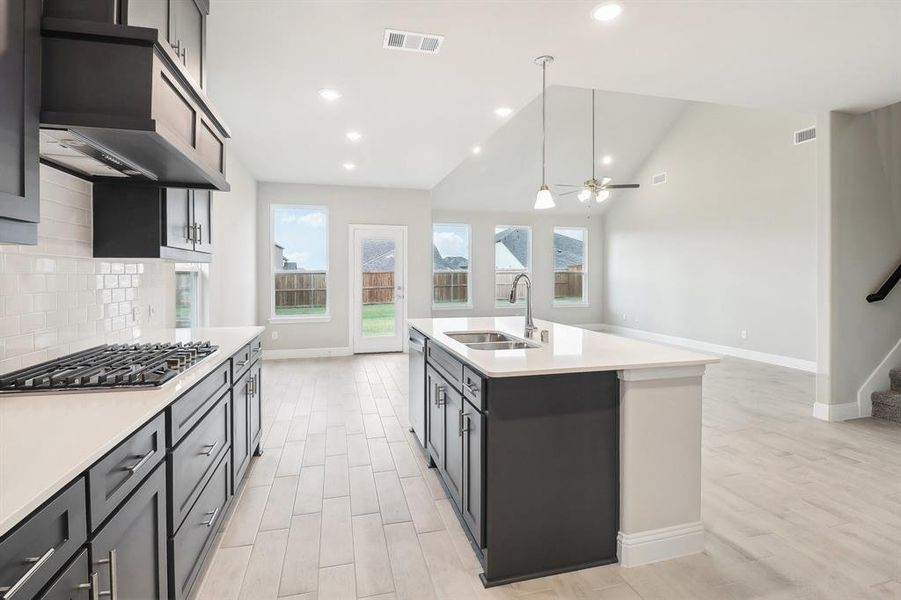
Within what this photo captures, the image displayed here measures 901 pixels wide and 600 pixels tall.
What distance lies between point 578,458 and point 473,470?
467mm

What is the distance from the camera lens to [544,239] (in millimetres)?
10500

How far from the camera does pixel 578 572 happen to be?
2033 mm

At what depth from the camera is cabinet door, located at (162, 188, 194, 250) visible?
2.42 m

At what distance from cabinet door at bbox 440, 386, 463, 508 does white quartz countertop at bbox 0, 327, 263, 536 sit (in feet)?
3.83

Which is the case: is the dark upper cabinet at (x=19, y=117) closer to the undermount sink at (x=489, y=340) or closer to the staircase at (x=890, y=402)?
the undermount sink at (x=489, y=340)

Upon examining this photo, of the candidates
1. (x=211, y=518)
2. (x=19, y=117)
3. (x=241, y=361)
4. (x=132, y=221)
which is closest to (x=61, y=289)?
(x=132, y=221)

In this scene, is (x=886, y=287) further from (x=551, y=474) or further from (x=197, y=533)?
(x=197, y=533)

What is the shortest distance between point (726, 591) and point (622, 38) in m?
2.92

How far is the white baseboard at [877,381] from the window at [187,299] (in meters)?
6.18

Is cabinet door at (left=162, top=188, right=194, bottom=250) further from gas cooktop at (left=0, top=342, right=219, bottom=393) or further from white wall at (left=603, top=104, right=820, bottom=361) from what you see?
white wall at (left=603, top=104, right=820, bottom=361)

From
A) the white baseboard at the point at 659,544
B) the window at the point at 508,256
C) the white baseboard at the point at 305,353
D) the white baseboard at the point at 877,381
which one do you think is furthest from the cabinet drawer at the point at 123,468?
the window at the point at 508,256

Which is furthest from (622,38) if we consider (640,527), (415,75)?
(640,527)

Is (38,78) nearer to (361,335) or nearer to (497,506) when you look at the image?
(497,506)

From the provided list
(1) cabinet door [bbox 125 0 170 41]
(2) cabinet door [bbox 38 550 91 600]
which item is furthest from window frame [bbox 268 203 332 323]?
(2) cabinet door [bbox 38 550 91 600]
